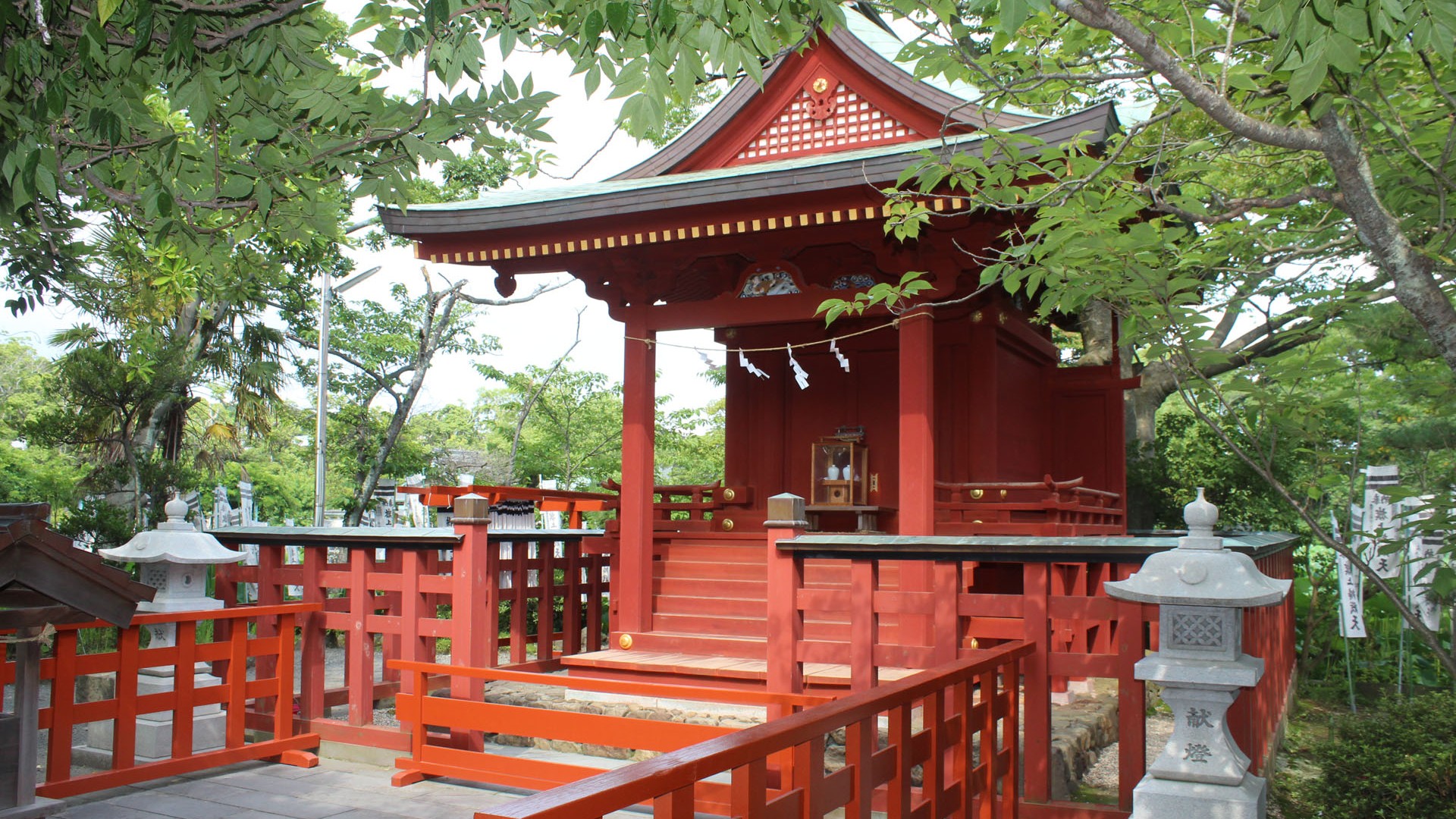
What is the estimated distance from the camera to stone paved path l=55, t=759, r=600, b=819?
5465 millimetres

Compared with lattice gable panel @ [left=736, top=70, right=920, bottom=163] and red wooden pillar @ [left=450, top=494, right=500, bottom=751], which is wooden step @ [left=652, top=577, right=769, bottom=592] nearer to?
red wooden pillar @ [left=450, top=494, right=500, bottom=751]

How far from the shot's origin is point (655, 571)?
31.9ft

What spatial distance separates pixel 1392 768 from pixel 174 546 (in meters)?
7.17

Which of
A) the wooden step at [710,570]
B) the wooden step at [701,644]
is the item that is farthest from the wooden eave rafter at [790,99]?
the wooden step at [701,644]

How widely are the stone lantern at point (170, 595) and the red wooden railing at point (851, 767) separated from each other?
12.1 feet

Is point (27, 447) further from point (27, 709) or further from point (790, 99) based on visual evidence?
point (27, 709)

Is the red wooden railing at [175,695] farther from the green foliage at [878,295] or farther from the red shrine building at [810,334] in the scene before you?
the green foliage at [878,295]

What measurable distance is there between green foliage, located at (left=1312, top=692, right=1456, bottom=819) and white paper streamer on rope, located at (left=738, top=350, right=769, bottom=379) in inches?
216

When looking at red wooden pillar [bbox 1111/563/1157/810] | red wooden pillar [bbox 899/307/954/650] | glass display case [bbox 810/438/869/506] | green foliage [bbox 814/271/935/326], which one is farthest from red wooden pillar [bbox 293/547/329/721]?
red wooden pillar [bbox 1111/563/1157/810]

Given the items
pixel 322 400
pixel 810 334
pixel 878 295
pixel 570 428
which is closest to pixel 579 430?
pixel 570 428

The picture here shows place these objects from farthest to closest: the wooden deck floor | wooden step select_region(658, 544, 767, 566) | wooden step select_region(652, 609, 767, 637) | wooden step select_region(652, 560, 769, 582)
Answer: wooden step select_region(658, 544, 767, 566) < wooden step select_region(652, 560, 769, 582) < wooden step select_region(652, 609, 767, 637) < the wooden deck floor

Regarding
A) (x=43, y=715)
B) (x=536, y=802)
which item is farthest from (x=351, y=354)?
(x=536, y=802)

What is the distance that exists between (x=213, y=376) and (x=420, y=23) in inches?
588

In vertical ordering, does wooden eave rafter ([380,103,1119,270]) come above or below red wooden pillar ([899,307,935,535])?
above
